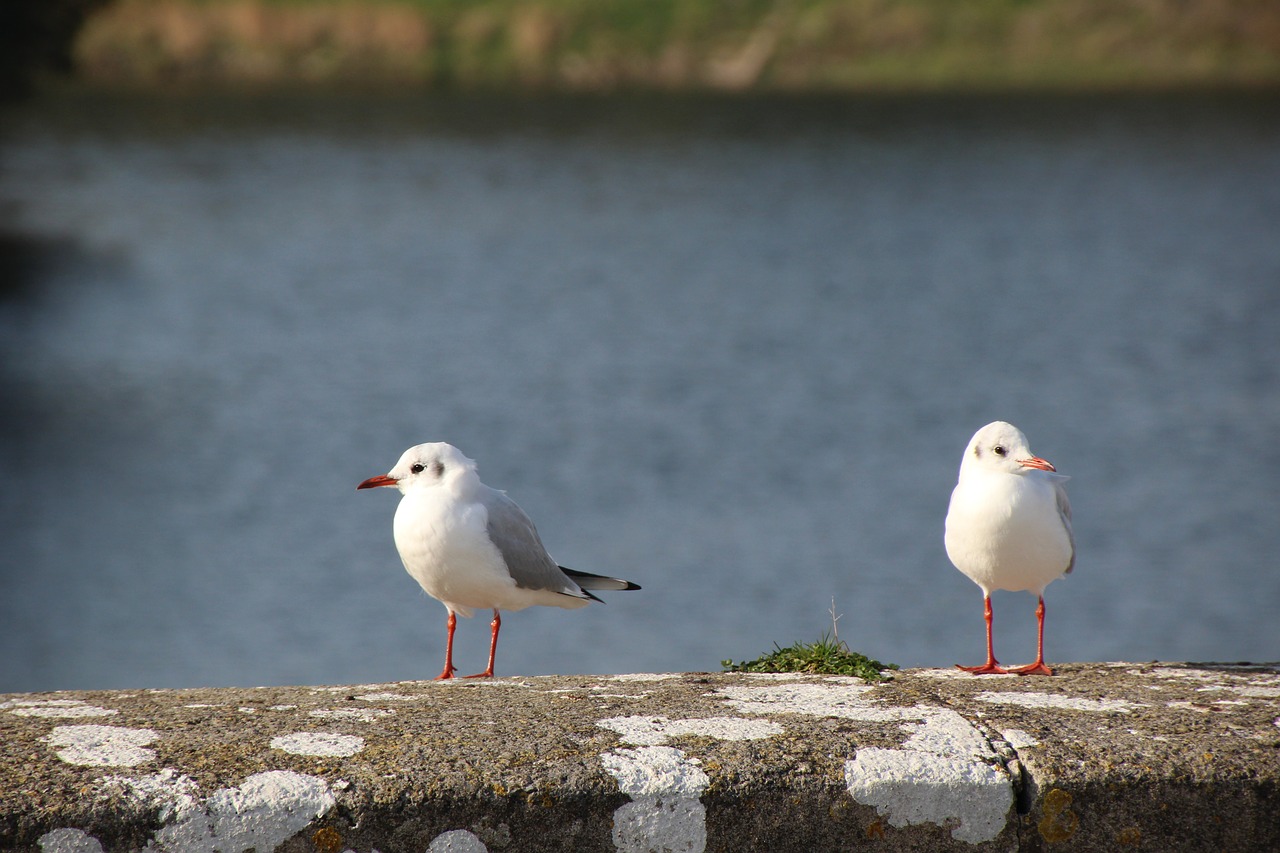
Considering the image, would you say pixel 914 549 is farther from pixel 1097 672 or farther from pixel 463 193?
pixel 463 193

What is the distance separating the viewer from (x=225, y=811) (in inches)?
131

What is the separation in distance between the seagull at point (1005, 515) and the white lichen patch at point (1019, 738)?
6.11ft

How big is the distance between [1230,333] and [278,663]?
22729 mm

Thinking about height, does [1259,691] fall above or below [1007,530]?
below

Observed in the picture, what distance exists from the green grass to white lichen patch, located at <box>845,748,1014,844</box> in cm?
108

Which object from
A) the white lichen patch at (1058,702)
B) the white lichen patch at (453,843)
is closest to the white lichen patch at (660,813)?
the white lichen patch at (453,843)

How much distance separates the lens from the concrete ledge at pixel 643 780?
3342 mm

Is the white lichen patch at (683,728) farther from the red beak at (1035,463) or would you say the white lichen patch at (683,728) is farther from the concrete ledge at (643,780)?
the red beak at (1035,463)

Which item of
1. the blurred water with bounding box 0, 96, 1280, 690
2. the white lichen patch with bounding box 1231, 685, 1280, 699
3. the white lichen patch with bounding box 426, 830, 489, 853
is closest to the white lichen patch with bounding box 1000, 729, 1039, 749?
the white lichen patch with bounding box 1231, 685, 1280, 699

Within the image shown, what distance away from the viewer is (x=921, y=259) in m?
40.6

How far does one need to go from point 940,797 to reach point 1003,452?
242cm

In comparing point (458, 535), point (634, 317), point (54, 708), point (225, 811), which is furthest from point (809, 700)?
point (634, 317)

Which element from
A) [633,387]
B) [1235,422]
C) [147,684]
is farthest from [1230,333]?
[147,684]

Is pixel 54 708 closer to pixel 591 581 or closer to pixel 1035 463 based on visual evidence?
pixel 591 581
